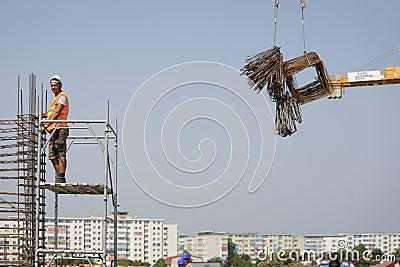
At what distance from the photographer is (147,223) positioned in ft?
397

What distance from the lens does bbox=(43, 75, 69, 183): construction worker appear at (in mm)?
10155

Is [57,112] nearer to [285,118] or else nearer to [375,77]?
[285,118]

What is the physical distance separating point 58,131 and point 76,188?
34.5 inches

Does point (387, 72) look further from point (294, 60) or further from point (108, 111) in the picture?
point (108, 111)

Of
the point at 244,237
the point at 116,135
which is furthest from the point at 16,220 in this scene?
the point at 244,237

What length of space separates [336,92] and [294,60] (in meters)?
20.1

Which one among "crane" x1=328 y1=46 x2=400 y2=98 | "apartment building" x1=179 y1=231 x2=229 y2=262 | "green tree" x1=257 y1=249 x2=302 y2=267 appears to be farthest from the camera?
"apartment building" x1=179 y1=231 x2=229 y2=262

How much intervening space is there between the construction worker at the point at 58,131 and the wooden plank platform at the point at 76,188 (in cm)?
16

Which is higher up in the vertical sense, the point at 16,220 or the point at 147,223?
the point at 16,220

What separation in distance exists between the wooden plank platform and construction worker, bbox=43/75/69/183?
161 mm

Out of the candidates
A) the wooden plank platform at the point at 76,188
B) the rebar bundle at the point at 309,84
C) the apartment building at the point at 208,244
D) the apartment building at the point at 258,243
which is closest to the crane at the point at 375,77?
the rebar bundle at the point at 309,84

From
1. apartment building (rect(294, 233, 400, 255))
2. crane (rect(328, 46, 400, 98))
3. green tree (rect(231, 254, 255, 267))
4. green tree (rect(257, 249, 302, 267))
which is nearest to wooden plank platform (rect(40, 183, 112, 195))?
crane (rect(328, 46, 400, 98))

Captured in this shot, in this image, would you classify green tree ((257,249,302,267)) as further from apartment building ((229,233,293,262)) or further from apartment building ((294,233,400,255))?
apartment building ((294,233,400,255))

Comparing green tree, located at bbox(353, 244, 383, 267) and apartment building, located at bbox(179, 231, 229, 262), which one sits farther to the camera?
apartment building, located at bbox(179, 231, 229, 262)
